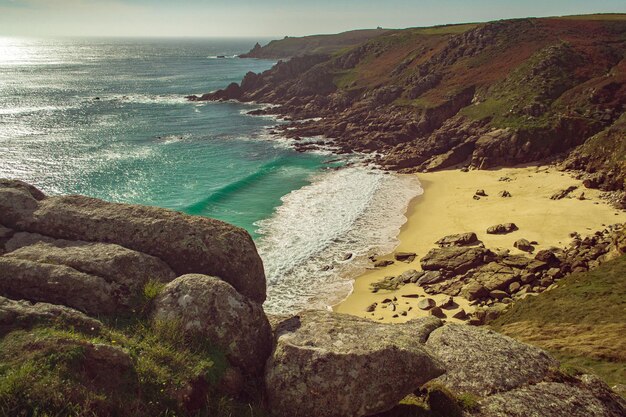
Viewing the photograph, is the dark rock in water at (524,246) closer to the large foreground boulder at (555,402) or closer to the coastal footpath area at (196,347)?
the coastal footpath area at (196,347)

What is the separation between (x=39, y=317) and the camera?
32.3 feet

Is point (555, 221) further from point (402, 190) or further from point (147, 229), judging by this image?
point (147, 229)

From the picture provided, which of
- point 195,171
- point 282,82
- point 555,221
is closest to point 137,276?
point 555,221

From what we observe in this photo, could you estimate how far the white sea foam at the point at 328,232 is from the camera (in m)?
32.0

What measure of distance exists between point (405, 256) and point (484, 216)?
11.7m

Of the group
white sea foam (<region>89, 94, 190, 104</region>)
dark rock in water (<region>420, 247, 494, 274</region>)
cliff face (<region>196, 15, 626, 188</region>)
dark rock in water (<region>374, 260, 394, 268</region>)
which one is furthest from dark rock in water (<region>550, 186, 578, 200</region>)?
white sea foam (<region>89, 94, 190, 104</region>)

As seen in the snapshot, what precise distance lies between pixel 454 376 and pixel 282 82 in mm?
→ 124727

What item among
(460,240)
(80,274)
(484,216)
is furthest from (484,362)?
(484,216)

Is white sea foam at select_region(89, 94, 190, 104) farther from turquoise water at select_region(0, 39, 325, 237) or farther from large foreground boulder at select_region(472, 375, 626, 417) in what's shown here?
large foreground boulder at select_region(472, 375, 626, 417)

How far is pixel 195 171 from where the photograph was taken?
207ft

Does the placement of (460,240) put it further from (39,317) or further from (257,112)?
(257,112)

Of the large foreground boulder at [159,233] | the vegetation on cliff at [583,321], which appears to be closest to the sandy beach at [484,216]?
the vegetation on cliff at [583,321]

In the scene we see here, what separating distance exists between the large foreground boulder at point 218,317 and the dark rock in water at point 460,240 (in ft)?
91.5

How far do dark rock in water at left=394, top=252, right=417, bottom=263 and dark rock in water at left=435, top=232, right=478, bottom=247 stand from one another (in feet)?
10.2
